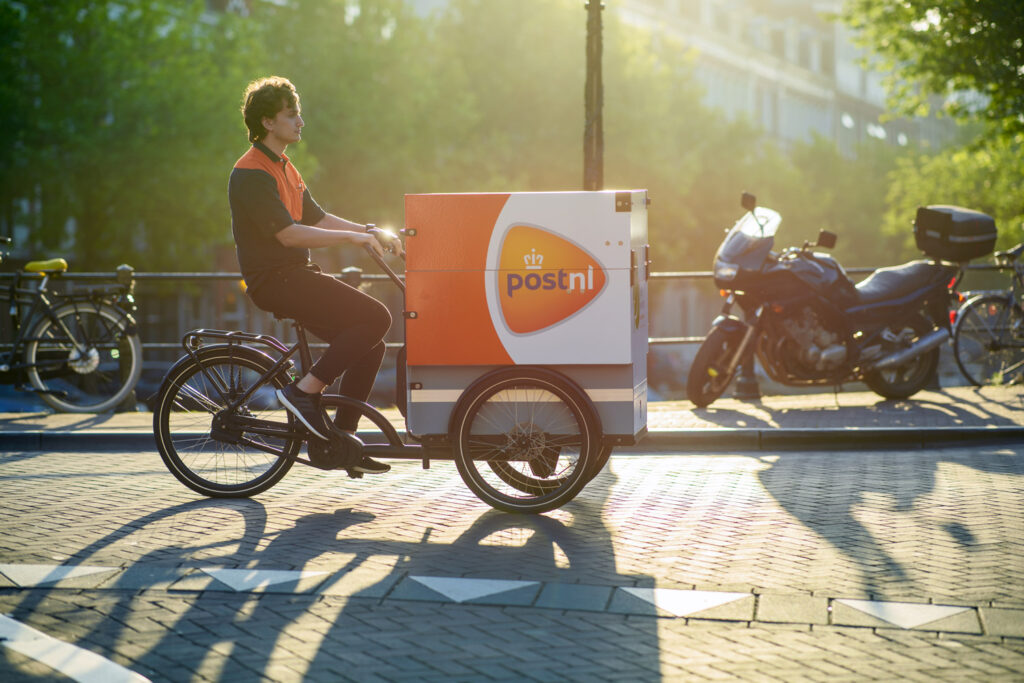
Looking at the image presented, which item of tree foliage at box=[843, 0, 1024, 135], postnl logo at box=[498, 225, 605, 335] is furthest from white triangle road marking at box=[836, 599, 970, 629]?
tree foliage at box=[843, 0, 1024, 135]

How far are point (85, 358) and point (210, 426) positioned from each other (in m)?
4.51

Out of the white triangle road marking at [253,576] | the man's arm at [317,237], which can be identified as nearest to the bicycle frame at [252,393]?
the man's arm at [317,237]

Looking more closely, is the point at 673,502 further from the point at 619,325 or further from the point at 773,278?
the point at 773,278

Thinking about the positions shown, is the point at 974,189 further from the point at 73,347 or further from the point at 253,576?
the point at 253,576

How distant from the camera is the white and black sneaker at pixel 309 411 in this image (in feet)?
20.1

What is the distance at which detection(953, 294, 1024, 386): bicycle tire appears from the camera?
38.2 ft

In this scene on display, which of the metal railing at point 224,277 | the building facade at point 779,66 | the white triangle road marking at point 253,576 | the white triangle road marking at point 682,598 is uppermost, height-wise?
the building facade at point 779,66

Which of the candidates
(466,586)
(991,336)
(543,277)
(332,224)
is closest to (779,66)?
(991,336)

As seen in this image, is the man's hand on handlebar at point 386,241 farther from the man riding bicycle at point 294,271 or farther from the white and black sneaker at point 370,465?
the white and black sneaker at point 370,465

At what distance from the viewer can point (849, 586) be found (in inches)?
186

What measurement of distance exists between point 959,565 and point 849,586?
0.60m

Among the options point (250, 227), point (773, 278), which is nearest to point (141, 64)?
point (773, 278)

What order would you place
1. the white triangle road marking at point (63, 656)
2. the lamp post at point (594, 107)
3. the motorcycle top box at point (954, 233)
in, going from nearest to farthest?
1. the white triangle road marking at point (63, 656)
2. the lamp post at point (594, 107)
3. the motorcycle top box at point (954, 233)

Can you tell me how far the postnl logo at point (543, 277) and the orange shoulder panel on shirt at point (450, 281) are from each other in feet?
0.37
